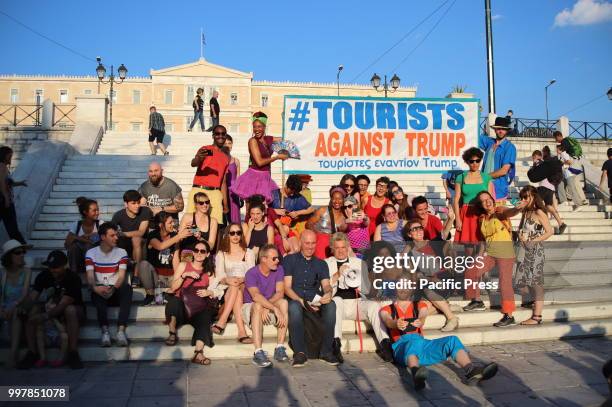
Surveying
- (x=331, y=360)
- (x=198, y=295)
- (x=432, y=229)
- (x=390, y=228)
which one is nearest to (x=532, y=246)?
(x=432, y=229)

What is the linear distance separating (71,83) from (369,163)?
65681 mm

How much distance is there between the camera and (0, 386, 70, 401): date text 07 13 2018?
4539mm

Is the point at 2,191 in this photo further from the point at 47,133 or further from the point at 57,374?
the point at 47,133

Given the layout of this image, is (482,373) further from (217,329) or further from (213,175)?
(213,175)

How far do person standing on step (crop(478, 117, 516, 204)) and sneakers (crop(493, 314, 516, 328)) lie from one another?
1843 mm

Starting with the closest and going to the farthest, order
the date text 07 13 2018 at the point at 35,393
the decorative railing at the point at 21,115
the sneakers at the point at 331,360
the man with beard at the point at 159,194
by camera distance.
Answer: the date text 07 13 2018 at the point at 35,393, the sneakers at the point at 331,360, the man with beard at the point at 159,194, the decorative railing at the point at 21,115

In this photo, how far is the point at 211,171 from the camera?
7.34 metres

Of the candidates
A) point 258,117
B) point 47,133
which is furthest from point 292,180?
point 47,133

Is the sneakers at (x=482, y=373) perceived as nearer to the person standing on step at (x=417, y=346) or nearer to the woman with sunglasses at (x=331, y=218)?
the person standing on step at (x=417, y=346)

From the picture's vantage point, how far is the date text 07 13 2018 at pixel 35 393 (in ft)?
14.9

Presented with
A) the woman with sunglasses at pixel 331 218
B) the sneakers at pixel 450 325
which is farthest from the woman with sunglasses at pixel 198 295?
the sneakers at pixel 450 325

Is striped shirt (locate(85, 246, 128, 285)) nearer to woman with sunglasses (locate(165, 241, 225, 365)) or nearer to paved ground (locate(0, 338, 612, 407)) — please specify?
woman with sunglasses (locate(165, 241, 225, 365))

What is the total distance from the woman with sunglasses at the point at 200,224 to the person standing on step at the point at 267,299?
94 cm

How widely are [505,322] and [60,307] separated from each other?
5.36 m
